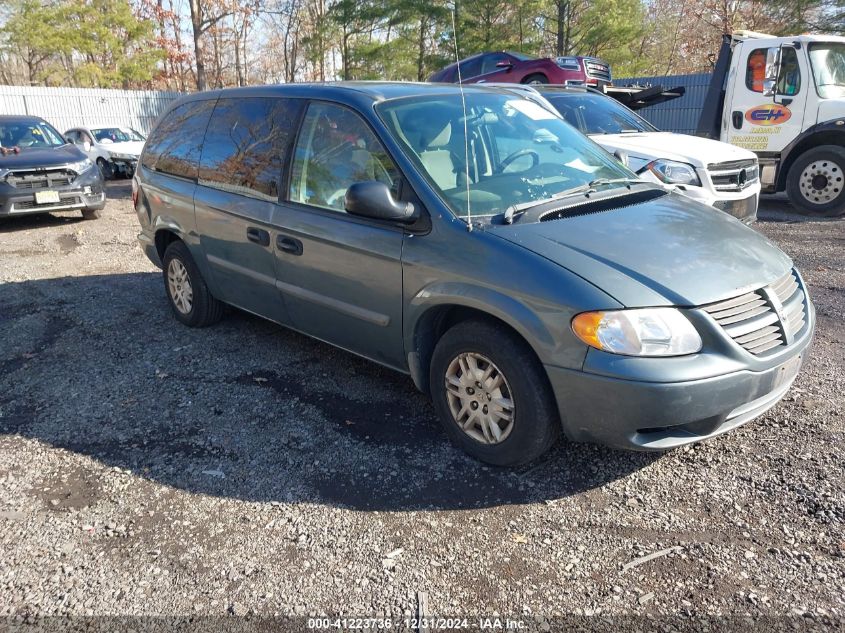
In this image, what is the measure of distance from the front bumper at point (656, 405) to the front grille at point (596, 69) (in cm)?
1216

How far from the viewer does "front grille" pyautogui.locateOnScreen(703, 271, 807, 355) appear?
2.90 metres

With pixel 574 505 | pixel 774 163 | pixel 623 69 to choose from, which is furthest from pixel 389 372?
pixel 623 69

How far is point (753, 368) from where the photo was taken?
9.46 ft

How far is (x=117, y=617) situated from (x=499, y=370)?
6.03ft

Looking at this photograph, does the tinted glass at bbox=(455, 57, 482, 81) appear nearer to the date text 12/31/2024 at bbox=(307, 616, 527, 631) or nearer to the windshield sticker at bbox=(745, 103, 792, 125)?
the windshield sticker at bbox=(745, 103, 792, 125)

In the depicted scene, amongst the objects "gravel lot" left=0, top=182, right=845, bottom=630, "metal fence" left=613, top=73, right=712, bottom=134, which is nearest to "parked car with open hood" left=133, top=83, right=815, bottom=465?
"gravel lot" left=0, top=182, right=845, bottom=630

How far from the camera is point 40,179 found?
10078 mm

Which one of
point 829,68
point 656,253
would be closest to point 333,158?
point 656,253

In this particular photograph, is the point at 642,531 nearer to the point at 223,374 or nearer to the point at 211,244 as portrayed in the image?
the point at 223,374

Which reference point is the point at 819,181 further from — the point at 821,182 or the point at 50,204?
the point at 50,204

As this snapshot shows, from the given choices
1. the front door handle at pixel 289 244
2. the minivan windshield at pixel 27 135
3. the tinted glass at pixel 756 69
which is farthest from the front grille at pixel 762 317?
the minivan windshield at pixel 27 135

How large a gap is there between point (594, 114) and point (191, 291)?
18.6ft

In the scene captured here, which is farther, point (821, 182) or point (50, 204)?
point (50, 204)

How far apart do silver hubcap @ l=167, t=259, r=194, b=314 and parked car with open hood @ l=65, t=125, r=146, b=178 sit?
13.0 m
